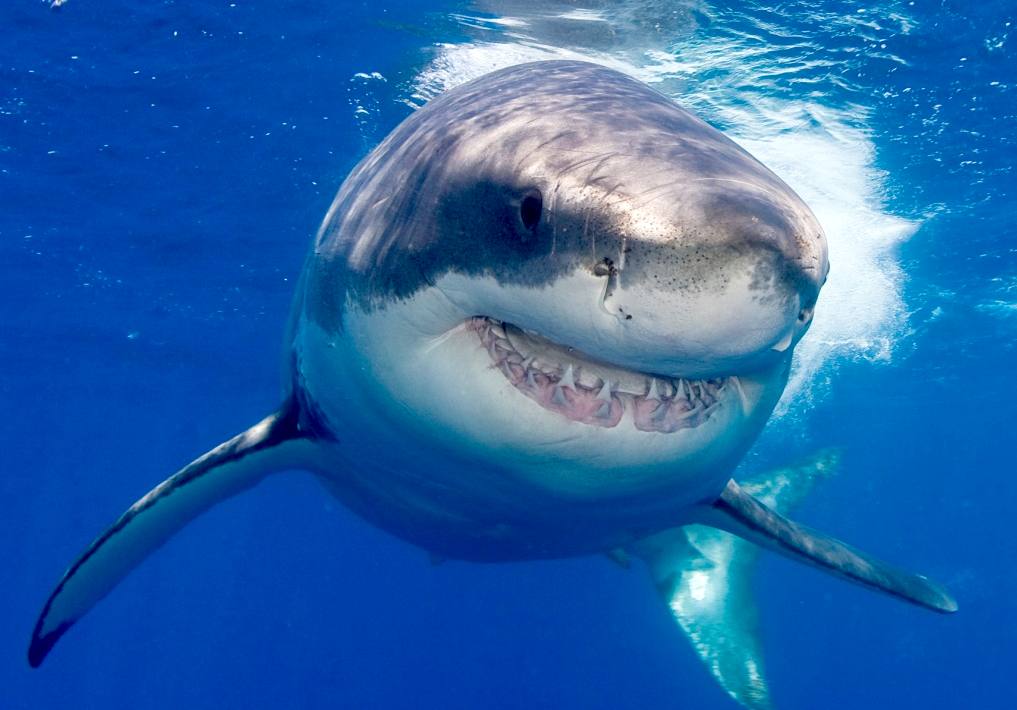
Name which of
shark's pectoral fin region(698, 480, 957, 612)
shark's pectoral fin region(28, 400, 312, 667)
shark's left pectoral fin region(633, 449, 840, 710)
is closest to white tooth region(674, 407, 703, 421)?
shark's pectoral fin region(698, 480, 957, 612)

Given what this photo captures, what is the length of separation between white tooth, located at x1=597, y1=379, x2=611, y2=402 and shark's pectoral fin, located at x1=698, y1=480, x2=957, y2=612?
2.90 m

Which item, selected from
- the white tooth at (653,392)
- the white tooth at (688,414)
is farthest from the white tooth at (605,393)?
the white tooth at (688,414)

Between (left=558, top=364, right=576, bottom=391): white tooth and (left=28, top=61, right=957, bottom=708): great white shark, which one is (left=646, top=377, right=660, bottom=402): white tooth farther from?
(left=558, top=364, right=576, bottom=391): white tooth

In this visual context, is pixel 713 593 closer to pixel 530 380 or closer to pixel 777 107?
pixel 530 380

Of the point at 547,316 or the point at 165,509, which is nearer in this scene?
the point at 547,316

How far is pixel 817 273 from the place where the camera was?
7.11ft

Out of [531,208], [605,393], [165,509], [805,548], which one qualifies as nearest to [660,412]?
[605,393]

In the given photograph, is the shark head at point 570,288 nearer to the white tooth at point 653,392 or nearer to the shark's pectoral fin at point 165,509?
the white tooth at point 653,392

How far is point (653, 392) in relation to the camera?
2652mm

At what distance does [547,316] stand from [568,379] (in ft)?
1.33

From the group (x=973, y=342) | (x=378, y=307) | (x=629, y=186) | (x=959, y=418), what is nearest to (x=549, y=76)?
(x=378, y=307)

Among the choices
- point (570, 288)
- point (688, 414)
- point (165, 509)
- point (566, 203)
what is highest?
point (566, 203)

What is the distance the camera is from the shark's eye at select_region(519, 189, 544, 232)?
2.35 m

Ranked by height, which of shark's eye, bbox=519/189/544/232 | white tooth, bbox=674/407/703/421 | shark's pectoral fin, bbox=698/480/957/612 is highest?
shark's eye, bbox=519/189/544/232
